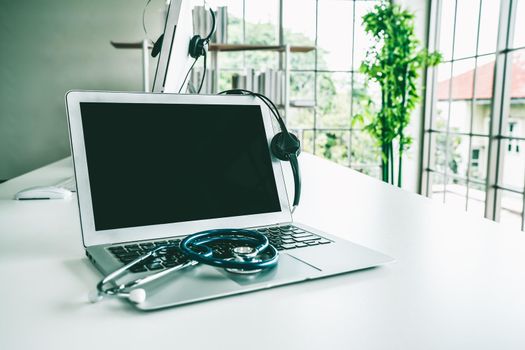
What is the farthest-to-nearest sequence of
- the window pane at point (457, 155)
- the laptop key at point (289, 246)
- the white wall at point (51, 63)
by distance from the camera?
the window pane at point (457, 155), the white wall at point (51, 63), the laptop key at point (289, 246)

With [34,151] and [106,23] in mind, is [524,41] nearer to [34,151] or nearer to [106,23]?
[106,23]

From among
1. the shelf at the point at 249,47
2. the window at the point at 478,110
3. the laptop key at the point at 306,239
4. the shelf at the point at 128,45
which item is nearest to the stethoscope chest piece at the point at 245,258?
the laptop key at the point at 306,239

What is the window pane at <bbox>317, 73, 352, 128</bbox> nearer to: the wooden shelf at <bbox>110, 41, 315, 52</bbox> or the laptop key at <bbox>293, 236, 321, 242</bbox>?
the wooden shelf at <bbox>110, 41, 315, 52</bbox>

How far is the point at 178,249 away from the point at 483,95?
414 cm

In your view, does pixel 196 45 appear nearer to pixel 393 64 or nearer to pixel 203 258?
pixel 203 258

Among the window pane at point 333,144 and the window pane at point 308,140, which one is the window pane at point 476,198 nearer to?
the window pane at point 333,144

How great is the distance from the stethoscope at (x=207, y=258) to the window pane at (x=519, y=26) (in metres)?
3.85

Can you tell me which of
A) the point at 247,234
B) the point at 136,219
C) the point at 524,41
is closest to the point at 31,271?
the point at 136,219

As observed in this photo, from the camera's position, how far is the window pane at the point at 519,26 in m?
3.58

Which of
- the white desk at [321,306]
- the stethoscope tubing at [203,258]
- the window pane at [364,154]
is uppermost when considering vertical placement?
the stethoscope tubing at [203,258]

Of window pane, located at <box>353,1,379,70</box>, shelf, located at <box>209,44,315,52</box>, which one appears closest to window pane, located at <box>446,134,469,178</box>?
window pane, located at <box>353,1,379,70</box>

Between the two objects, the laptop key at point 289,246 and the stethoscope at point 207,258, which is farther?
the laptop key at point 289,246

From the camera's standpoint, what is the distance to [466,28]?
4238mm

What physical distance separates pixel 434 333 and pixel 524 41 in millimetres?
3923
